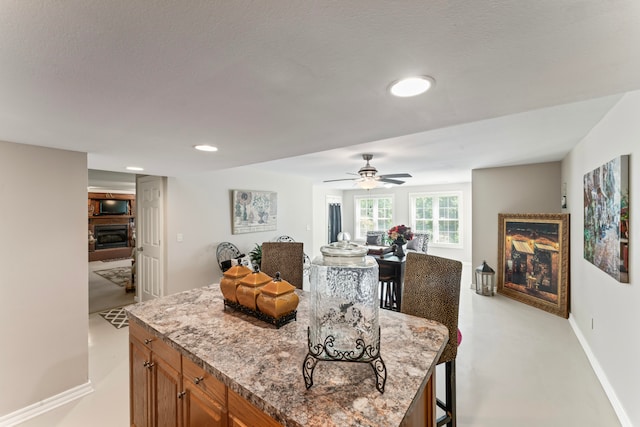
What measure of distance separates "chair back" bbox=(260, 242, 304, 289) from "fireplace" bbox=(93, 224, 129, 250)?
9.12m

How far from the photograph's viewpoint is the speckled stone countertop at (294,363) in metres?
0.86

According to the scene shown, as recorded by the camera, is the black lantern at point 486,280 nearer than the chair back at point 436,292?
No

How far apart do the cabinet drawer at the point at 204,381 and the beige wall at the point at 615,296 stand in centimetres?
261

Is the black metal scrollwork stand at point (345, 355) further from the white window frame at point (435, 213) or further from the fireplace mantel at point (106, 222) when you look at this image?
the fireplace mantel at point (106, 222)

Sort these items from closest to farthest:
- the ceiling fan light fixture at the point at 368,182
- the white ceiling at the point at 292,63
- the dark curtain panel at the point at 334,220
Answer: the white ceiling at the point at 292,63
the ceiling fan light fixture at the point at 368,182
the dark curtain panel at the point at 334,220

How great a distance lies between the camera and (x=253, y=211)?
17.2ft

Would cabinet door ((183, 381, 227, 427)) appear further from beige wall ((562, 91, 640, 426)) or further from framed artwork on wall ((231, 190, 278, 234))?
framed artwork on wall ((231, 190, 278, 234))

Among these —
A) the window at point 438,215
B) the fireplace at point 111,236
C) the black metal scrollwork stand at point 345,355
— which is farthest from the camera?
the fireplace at point 111,236

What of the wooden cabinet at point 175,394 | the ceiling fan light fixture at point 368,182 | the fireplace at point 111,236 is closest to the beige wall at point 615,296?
the ceiling fan light fixture at point 368,182

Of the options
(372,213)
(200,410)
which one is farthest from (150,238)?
(372,213)

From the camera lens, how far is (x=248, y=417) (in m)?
1.01

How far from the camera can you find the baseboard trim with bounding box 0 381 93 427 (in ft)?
6.80

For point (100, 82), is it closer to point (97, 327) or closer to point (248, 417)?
point (248, 417)

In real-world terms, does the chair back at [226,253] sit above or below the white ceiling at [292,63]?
below
